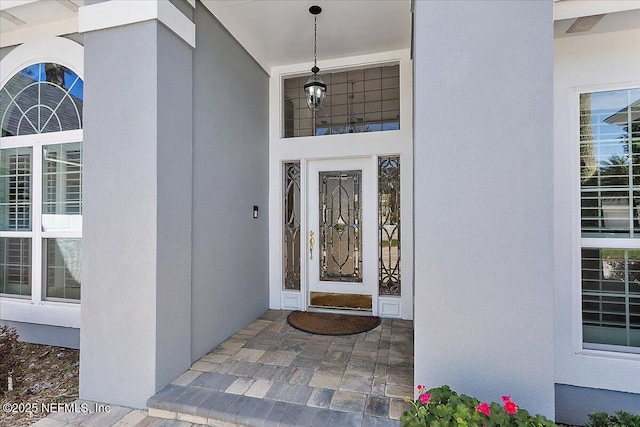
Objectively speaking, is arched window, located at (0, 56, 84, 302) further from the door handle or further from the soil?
the door handle

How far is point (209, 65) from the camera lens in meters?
3.13

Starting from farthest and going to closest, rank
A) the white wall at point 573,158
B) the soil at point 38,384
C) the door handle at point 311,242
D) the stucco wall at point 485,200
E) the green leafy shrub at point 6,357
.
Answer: the door handle at point 311,242, the green leafy shrub at point 6,357, the white wall at point 573,158, the soil at point 38,384, the stucco wall at point 485,200

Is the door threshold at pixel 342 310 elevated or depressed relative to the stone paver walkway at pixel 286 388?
elevated

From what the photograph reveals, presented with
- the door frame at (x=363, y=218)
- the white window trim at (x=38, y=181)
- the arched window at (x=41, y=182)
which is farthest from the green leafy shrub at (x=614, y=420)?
the arched window at (x=41, y=182)

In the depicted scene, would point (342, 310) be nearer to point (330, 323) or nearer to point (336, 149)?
point (330, 323)

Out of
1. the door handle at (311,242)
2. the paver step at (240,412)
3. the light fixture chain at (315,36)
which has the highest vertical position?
the light fixture chain at (315,36)

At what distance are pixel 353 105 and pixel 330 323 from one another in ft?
9.36

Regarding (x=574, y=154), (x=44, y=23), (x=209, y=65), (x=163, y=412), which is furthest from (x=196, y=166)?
(x=574, y=154)

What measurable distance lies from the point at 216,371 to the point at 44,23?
4089 mm

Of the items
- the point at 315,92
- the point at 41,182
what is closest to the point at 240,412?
the point at 315,92

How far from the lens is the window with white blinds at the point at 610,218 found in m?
2.56

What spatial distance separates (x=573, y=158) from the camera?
2.62 m

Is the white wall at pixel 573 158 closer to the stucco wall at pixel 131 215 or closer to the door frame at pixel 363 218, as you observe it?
the door frame at pixel 363 218

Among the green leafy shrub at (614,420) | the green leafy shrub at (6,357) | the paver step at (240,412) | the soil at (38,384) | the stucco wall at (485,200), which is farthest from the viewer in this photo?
the green leafy shrub at (6,357)
